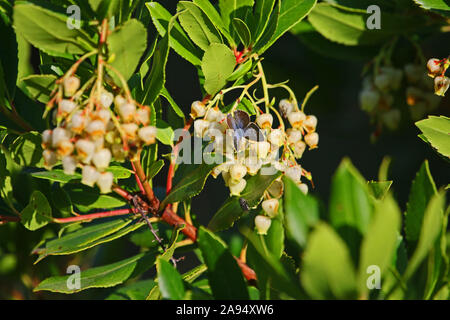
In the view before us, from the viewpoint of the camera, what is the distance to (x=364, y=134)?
1.69 meters

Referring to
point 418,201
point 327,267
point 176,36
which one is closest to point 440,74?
point 418,201

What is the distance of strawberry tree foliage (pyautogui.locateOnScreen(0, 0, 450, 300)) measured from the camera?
1.85 feet

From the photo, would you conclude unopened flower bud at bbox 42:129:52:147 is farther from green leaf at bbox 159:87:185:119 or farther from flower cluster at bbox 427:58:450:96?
flower cluster at bbox 427:58:450:96

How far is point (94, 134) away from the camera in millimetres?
657

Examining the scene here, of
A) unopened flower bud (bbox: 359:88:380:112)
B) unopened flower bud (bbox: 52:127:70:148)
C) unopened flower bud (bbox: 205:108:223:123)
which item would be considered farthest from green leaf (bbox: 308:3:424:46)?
unopened flower bud (bbox: 52:127:70:148)

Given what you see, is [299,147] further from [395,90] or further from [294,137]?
[395,90]

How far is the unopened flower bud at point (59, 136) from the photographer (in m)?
0.66

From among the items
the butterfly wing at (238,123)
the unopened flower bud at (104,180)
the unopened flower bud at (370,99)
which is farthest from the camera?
the unopened flower bud at (370,99)

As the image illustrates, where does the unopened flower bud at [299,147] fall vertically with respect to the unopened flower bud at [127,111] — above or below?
below

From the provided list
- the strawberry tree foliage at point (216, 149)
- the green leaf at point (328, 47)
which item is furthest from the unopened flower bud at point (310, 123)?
the green leaf at point (328, 47)

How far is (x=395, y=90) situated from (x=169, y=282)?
774 mm

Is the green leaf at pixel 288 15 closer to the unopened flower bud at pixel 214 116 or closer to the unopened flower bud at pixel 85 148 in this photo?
the unopened flower bud at pixel 214 116

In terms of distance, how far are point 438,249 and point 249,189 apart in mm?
318

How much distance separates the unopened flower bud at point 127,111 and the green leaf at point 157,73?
3.3 inches
